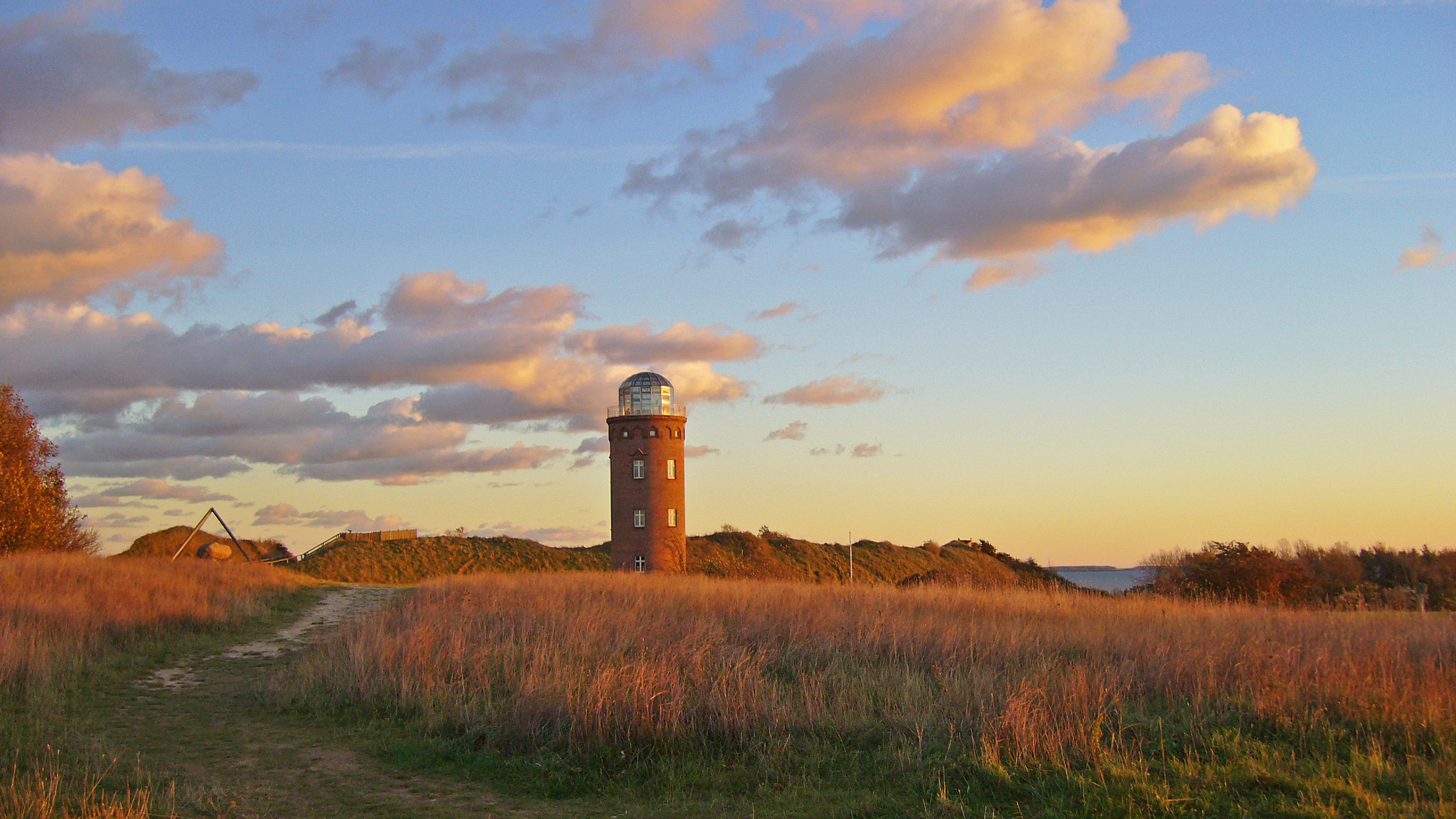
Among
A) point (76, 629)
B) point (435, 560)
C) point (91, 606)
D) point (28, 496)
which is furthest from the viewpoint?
point (435, 560)

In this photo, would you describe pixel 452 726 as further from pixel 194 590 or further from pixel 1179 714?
pixel 194 590

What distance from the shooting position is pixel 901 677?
Answer: 11.3m

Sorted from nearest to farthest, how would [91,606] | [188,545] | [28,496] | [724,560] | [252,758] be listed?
1. [252,758]
2. [91,606]
3. [28,496]
4. [188,545]
5. [724,560]

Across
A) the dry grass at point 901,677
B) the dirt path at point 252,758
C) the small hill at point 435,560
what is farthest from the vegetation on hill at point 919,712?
the small hill at point 435,560

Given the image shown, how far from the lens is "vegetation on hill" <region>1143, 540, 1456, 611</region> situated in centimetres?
2580

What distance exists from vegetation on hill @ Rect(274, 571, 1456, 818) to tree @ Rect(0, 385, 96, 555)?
738 inches

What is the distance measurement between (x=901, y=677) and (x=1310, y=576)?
27576 millimetres

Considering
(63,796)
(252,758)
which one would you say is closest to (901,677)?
(252,758)

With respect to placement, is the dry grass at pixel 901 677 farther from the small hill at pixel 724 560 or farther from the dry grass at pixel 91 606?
the small hill at pixel 724 560

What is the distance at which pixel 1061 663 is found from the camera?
1215 cm

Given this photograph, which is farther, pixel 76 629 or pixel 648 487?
pixel 648 487

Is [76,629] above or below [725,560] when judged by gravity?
above

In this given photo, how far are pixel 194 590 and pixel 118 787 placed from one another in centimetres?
1338

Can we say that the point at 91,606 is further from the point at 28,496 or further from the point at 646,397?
the point at 646,397
